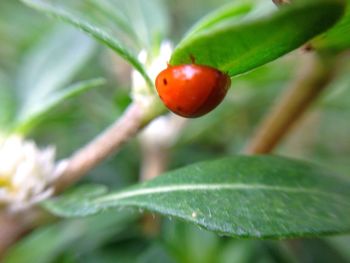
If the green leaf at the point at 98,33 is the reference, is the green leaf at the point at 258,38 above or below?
below

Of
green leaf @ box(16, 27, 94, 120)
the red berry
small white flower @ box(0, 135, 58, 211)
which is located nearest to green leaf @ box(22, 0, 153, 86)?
the red berry

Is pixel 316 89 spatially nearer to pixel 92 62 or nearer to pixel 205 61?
pixel 205 61

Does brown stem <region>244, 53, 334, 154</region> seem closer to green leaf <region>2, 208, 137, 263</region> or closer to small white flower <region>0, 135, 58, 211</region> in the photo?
green leaf <region>2, 208, 137, 263</region>

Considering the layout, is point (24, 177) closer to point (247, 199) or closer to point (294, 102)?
point (247, 199)

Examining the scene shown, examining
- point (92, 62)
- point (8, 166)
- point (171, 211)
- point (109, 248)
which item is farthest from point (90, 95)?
point (171, 211)

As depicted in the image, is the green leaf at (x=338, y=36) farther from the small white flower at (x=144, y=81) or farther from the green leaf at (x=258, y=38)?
the small white flower at (x=144, y=81)

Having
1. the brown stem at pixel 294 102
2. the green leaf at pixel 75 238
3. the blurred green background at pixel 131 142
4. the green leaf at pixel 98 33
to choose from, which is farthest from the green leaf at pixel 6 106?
the brown stem at pixel 294 102
